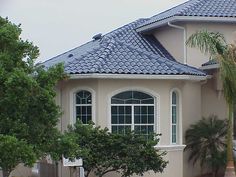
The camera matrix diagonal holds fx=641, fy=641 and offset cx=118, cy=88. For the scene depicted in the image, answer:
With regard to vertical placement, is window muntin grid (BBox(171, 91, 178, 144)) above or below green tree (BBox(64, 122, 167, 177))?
above

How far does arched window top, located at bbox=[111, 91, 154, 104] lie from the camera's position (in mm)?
19125

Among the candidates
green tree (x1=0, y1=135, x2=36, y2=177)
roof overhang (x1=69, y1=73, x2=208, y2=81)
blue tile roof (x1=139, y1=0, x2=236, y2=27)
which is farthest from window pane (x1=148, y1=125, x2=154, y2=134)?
green tree (x1=0, y1=135, x2=36, y2=177)

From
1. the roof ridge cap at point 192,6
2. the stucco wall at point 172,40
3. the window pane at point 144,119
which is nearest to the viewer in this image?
the window pane at point 144,119

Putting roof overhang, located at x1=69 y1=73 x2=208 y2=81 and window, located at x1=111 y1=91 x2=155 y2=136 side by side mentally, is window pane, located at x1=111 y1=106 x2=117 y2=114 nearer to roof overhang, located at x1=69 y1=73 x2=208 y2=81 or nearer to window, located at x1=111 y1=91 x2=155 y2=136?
window, located at x1=111 y1=91 x2=155 y2=136

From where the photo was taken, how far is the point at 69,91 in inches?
761

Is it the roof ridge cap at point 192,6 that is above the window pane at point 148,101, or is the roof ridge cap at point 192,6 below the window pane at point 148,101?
above

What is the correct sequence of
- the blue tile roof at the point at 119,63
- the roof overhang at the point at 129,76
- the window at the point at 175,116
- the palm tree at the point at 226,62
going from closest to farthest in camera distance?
the palm tree at the point at 226,62, the roof overhang at the point at 129,76, the blue tile roof at the point at 119,63, the window at the point at 175,116

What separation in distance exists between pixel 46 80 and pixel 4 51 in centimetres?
112

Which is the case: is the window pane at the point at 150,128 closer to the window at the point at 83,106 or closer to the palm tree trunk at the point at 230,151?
the window at the point at 83,106

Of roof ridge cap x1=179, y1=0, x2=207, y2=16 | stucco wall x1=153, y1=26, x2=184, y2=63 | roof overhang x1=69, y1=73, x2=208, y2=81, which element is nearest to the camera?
roof overhang x1=69, y1=73, x2=208, y2=81

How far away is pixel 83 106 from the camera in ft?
63.1

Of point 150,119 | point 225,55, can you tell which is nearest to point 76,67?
point 150,119

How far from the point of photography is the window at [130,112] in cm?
1909

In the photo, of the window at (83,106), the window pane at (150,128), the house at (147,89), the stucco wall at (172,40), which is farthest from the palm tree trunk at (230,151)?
the stucco wall at (172,40)
